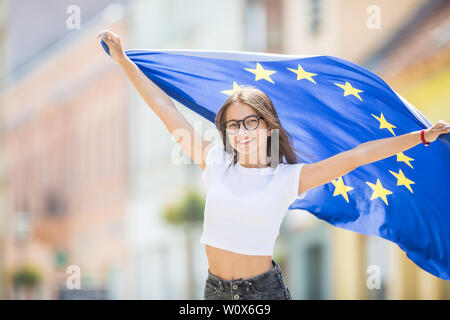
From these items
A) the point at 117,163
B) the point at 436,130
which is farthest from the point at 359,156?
the point at 117,163

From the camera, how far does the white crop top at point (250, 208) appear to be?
298cm

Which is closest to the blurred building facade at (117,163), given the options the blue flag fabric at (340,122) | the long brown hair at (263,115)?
the blue flag fabric at (340,122)

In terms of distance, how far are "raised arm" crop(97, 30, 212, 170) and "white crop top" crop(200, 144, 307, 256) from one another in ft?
0.83

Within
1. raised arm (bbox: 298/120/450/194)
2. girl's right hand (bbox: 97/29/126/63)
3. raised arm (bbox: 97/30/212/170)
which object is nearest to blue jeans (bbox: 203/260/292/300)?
raised arm (bbox: 298/120/450/194)

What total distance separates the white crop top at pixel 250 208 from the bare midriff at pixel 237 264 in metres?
0.03

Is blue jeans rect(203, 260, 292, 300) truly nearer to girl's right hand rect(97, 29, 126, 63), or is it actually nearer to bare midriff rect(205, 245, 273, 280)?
bare midriff rect(205, 245, 273, 280)

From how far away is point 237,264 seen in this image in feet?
9.80

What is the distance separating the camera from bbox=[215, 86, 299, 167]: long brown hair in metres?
3.09

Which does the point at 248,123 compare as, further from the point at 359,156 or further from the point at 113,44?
the point at 113,44

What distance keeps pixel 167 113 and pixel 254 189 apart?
56cm

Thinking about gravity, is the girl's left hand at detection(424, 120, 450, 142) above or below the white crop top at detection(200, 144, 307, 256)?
above

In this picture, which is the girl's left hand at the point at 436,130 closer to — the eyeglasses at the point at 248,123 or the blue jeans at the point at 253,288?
the eyeglasses at the point at 248,123
